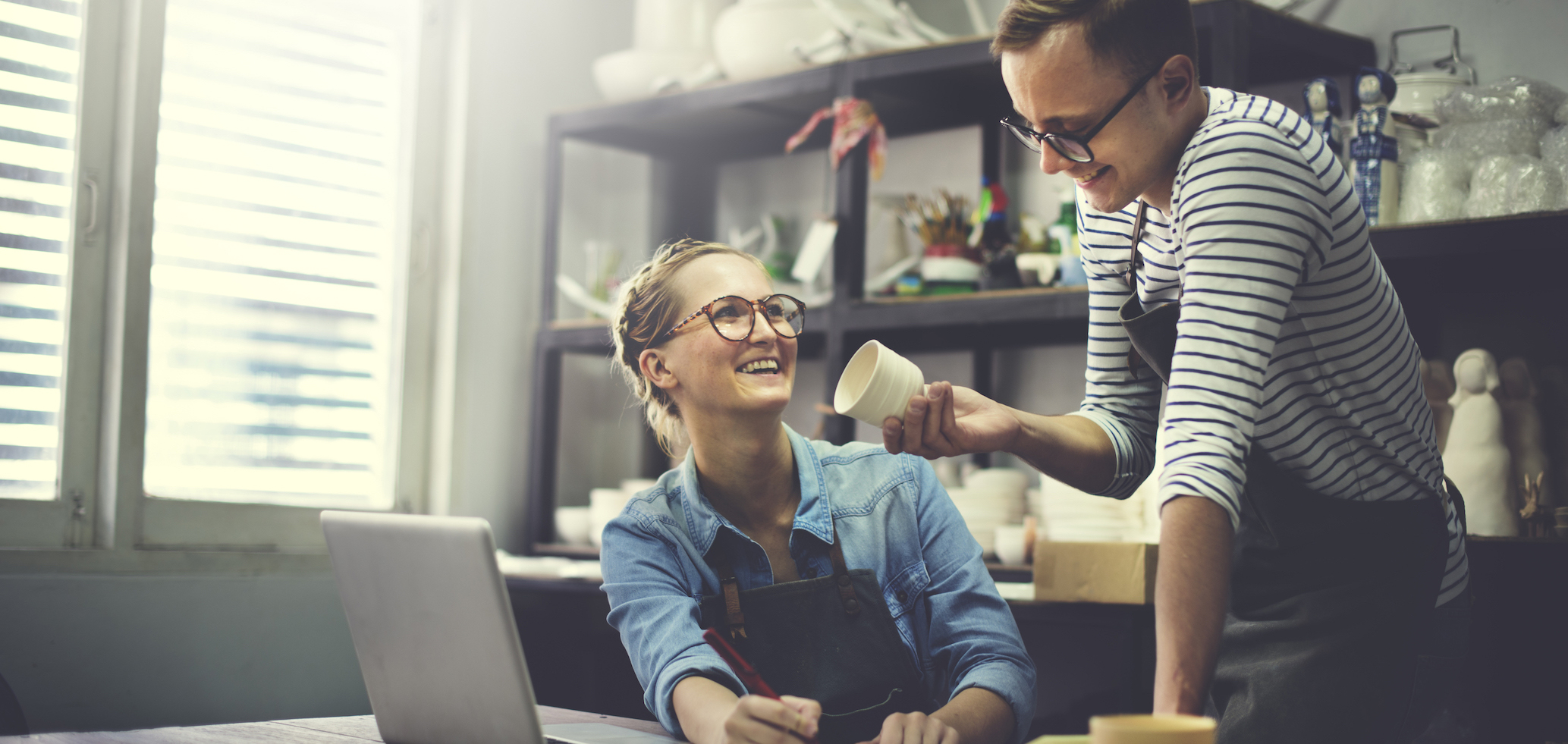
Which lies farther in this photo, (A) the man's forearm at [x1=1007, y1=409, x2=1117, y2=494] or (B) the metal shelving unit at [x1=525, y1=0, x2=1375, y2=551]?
(B) the metal shelving unit at [x1=525, y1=0, x2=1375, y2=551]

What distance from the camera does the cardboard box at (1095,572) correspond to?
6.93 ft

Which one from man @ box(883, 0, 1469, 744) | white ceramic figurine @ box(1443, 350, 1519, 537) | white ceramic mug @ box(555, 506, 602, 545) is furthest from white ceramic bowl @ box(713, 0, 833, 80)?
man @ box(883, 0, 1469, 744)

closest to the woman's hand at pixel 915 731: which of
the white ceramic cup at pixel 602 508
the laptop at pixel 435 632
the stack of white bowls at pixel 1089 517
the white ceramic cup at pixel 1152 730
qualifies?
the laptop at pixel 435 632

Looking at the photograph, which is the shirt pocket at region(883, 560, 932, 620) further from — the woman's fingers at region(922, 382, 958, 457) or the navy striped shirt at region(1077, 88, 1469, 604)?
the navy striped shirt at region(1077, 88, 1469, 604)

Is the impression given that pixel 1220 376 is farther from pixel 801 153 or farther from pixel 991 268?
Result: pixel 801 153

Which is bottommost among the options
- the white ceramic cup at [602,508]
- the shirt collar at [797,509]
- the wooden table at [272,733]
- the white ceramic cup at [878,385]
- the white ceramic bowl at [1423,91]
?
the wooden table at [272,733]

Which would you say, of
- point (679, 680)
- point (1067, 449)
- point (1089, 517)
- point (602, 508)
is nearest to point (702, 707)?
point (679, 680)

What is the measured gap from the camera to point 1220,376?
0.99 m

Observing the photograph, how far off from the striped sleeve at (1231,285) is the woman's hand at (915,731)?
0.40 meters

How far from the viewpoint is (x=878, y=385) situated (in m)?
1.23

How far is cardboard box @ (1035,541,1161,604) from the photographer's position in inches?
83.1

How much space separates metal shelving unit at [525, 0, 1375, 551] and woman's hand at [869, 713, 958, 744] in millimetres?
1369

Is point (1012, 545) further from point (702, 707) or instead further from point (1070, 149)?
point (1070, 149)

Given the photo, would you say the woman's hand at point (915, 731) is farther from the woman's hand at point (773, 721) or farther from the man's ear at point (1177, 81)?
the man's ear at point (1177, 81)
